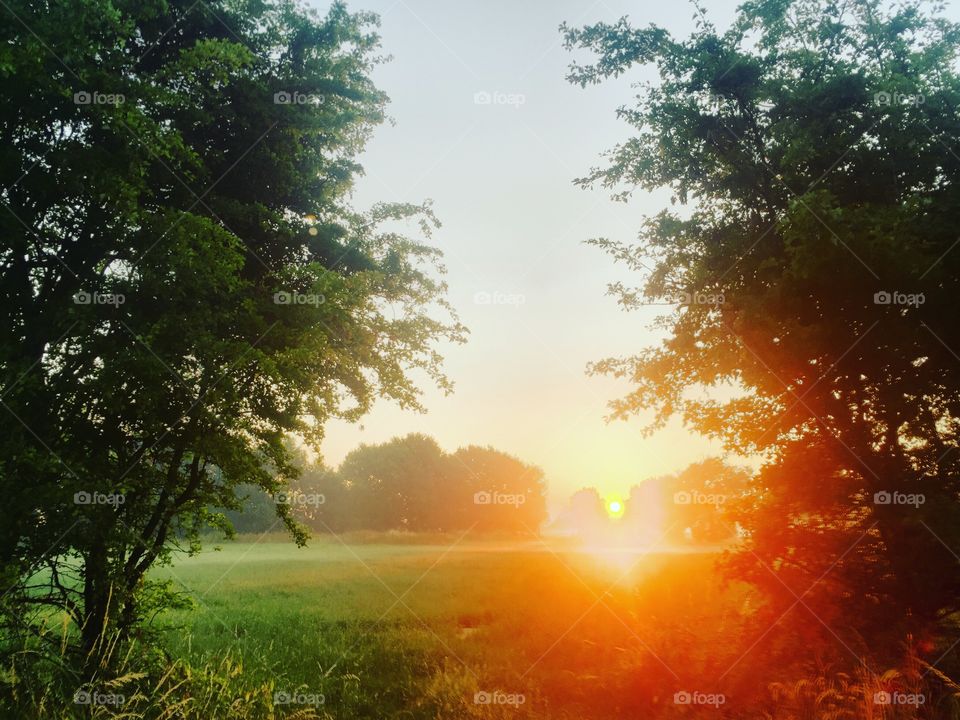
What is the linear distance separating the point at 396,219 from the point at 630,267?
6.88m

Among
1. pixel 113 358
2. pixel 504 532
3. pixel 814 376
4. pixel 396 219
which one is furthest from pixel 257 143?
pixel 504 532

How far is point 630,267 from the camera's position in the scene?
48.3 ft

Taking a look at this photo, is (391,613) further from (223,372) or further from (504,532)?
(504,532)
